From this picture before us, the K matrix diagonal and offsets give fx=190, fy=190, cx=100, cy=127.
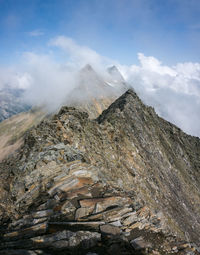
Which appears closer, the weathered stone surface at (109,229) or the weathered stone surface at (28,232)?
the weathered stone surface at (28,232)

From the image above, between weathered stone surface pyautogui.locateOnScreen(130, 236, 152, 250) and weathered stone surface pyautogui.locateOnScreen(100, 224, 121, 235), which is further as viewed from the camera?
weathered stone surface pyautogui.locateOnScreen(100, 224, 121, 235)

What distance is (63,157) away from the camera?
18.6 metres

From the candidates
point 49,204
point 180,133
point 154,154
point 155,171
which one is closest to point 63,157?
point 49,204

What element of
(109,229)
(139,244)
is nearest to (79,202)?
(109,229)

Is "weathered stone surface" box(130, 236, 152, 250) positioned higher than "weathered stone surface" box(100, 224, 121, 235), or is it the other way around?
"weathered stone surface" box(100, 224, 121, 235)

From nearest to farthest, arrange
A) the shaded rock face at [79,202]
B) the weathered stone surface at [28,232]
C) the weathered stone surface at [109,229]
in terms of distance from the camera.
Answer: the shaded rock face at [79,202] < the weathered stone surface at [28,232] < the weathered stone surface at [109,229]

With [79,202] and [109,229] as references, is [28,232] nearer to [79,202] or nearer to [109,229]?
[79,202]

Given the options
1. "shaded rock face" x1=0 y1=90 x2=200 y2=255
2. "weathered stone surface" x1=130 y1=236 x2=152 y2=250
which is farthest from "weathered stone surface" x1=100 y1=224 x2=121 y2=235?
"weathered stone surface" x1=130 y1=236 x2=152 y2=250

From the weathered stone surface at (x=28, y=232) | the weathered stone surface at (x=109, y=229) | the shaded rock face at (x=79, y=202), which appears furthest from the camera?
the weathered stone surface at (x=109, y=229)

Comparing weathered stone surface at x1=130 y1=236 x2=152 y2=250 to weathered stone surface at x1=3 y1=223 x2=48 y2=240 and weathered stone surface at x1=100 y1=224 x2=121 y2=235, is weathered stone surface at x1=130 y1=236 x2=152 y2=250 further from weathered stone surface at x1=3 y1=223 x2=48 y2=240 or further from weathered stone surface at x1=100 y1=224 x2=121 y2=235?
weathered stone surface at x1=3 y1=223 x2=48 y2=240

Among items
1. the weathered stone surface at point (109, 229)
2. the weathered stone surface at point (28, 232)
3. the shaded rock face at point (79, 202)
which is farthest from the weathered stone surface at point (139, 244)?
the weathered stone surface at point (28, 232)

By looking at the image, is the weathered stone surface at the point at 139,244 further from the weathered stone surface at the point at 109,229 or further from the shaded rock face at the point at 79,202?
the weathered stone surface at the point at 109,229

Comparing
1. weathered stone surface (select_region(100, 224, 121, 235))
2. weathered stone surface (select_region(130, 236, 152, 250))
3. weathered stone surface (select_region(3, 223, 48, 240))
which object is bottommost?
weathered stone surface (select_region(130, 236, 152, 250))

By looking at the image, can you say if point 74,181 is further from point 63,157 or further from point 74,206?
point 63,157
